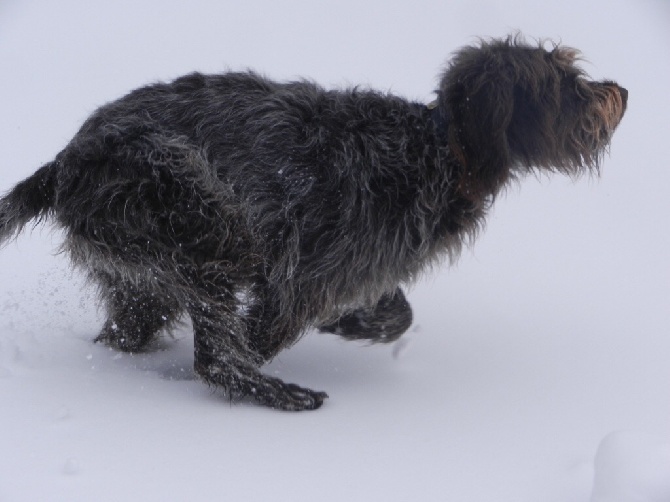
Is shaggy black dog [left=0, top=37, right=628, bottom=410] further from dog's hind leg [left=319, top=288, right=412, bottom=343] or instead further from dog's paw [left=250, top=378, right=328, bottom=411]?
dog's hind leg [left=319, top=288, right=412, bottom=343]

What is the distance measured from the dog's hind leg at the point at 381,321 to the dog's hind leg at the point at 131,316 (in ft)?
2.93

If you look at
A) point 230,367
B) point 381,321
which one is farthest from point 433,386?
point 230,367

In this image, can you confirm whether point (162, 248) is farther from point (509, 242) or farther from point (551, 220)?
point (551, 220)

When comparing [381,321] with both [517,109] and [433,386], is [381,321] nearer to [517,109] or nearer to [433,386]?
[433,386]

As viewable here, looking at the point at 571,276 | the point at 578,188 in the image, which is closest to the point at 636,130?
the point at 578,188

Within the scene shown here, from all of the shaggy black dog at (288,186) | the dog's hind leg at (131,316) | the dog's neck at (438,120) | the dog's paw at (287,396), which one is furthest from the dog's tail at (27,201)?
the dog's neck at (438,120)

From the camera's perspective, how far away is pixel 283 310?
14.1ft

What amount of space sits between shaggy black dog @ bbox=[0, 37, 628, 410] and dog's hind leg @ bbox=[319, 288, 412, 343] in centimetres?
21

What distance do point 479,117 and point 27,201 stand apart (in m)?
2.21

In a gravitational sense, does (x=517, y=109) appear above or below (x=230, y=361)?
above

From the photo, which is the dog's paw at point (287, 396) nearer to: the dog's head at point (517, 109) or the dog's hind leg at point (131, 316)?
the dog's hind leg at point (131, 316)

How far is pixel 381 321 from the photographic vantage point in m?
4.66

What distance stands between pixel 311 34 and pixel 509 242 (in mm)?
5065

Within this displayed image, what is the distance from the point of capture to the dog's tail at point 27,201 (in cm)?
434
